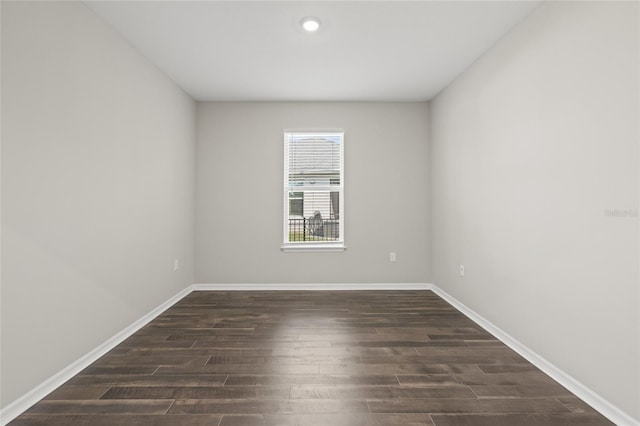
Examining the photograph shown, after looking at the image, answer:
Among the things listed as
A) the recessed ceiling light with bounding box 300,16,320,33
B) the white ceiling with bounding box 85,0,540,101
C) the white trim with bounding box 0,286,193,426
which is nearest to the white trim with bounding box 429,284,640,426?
the white ceiling with bounding box 85,0,540,101

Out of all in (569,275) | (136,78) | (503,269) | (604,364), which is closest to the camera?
(604,364)

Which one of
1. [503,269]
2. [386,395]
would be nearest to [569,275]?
[503,269]

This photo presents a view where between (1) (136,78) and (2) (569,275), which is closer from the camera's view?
(2) (569,275)

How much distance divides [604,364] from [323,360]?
165 cm

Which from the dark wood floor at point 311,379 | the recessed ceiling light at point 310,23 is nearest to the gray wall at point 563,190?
the dark wood floor at point 311,379

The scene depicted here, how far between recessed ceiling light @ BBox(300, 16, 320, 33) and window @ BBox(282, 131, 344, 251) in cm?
185

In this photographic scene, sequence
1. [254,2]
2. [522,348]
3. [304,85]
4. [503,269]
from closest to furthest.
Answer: [254,2] < [522,348] < [503,269] < [304,85]

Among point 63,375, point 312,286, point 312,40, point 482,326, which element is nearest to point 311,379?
point 63,375

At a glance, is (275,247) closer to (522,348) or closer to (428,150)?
(428,150)

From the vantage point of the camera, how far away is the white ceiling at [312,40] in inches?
89.3

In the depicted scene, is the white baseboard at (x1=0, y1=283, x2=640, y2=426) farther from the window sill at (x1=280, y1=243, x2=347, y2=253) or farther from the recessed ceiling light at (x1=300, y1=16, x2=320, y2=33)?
the recessed ceiling light at (x1=300, y1=16, x2=320, y2=33)

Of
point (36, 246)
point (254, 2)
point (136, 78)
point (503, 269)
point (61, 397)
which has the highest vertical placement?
point (254, 2)

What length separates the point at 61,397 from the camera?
1819mm

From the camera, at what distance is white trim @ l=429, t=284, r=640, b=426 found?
1629 mm
